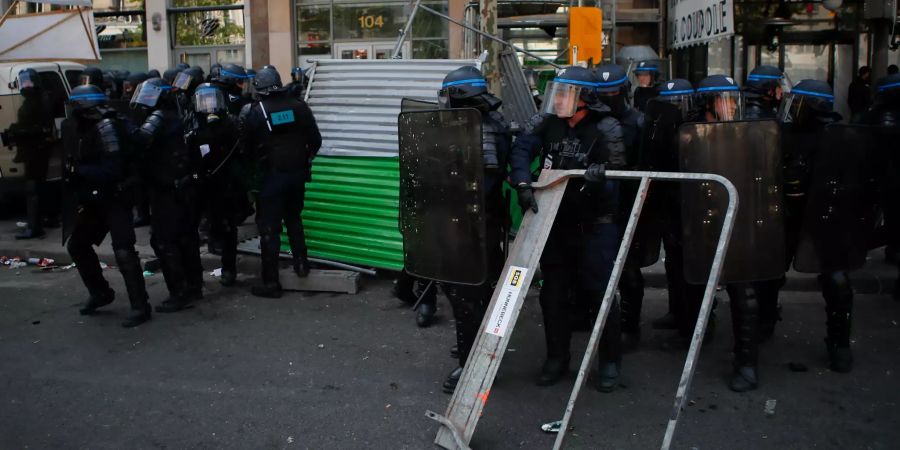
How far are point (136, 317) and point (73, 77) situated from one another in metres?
5.86

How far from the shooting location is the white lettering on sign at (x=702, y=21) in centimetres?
894

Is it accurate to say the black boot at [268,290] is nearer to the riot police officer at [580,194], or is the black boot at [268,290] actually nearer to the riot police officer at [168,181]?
the riot police officer at [168,181]

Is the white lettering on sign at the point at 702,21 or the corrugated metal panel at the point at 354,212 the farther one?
the white lettering on sign at the point at 702,21

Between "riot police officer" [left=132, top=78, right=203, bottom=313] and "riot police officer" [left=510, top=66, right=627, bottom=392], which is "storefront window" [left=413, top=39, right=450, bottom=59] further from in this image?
"riot police officer" [left=510, top=66, right=627, bottom=392]

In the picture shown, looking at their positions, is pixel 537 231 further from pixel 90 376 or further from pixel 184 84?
pixel 184 84

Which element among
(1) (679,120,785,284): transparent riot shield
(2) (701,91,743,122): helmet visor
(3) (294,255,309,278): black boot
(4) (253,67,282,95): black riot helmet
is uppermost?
(4) (253,67,282,95): black riot helmet

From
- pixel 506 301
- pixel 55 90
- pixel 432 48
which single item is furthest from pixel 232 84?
pixel 432 48

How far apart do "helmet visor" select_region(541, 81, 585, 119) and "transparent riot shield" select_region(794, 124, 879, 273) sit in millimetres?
1391

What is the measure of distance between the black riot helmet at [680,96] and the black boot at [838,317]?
133cm

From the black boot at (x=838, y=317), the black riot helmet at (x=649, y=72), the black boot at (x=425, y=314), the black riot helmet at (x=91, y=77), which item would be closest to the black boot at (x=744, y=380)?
the black boot at (x=838, y=317)

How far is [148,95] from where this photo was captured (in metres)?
6.54

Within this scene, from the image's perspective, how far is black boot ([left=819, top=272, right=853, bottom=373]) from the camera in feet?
16.7

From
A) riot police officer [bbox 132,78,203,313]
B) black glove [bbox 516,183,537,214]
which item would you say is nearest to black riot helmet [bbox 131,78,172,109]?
riot police officer [bbox 132,78,203,313]

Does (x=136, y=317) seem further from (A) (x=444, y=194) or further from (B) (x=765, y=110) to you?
(B) (x=765, y=110)
